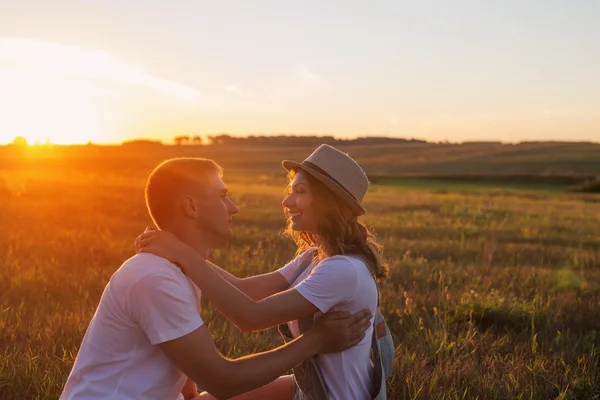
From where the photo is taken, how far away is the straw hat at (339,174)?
3.12 metres

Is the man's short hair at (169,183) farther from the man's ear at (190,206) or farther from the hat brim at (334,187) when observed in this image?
the hat brim at (334,187)

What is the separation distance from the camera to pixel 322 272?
282 cm

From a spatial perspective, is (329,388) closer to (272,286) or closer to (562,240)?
(272,286)

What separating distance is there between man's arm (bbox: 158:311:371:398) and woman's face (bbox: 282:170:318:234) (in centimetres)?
58

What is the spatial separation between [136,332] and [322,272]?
2.93 feet

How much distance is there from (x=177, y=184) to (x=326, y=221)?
903 millimetres

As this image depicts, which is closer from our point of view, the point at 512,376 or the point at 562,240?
the point at 512,376

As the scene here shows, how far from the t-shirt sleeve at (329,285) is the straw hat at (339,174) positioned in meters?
0.45

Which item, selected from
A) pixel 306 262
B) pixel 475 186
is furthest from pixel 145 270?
pixel 475 186

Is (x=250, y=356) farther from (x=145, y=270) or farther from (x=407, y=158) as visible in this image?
(x=407, y=158)

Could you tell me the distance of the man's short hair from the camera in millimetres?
2645

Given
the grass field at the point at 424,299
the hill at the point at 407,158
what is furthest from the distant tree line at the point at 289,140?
the grass field at the point at 424,299

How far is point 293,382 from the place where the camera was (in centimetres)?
361

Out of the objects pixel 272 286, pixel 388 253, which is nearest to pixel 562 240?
pixel 388 253
